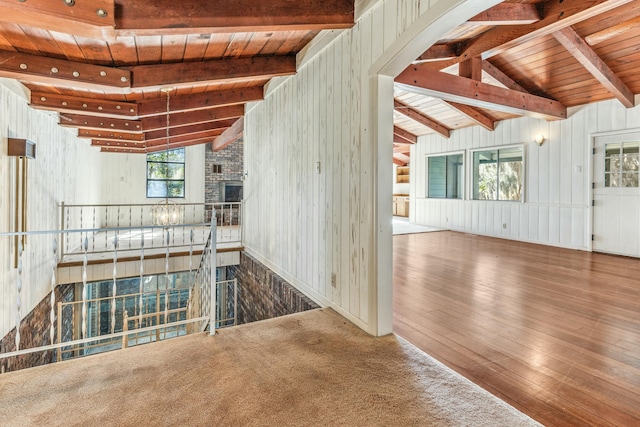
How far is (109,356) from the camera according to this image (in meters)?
2.32

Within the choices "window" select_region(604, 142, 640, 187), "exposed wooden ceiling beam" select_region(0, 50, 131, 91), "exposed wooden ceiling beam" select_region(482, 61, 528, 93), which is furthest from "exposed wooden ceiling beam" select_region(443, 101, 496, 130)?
"exposed wooden ceiling beam" select_region(0, 50, 131, 91)

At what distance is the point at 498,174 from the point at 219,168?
24.9 feet

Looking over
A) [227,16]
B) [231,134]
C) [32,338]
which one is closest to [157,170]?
[231,134]

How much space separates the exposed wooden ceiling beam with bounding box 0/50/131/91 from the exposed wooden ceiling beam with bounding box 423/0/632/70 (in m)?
3.78

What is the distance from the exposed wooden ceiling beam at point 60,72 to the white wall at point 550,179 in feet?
22.9

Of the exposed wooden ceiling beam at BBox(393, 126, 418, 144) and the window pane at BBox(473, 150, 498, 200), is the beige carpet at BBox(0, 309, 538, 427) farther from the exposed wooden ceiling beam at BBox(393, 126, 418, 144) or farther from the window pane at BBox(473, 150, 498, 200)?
the exposed wooden ceiling beam at BBox(393, 126, 418, 144)

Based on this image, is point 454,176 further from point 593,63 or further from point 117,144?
point 117,144

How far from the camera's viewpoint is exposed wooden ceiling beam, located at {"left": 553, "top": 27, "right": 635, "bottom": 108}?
13.0 feet

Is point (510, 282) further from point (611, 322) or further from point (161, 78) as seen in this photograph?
point (161, 78)

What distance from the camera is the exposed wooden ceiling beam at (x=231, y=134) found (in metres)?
6.93

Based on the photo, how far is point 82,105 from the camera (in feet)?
13.4

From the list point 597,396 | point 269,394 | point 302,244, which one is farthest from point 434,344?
point 302,244

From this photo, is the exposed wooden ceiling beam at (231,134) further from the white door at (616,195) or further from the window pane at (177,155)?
the white door at (616,195)

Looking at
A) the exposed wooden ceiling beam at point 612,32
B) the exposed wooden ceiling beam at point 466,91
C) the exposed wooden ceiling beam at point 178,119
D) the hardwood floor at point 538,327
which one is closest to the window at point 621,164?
the exposed wooden ceiling beam at point 466,91
